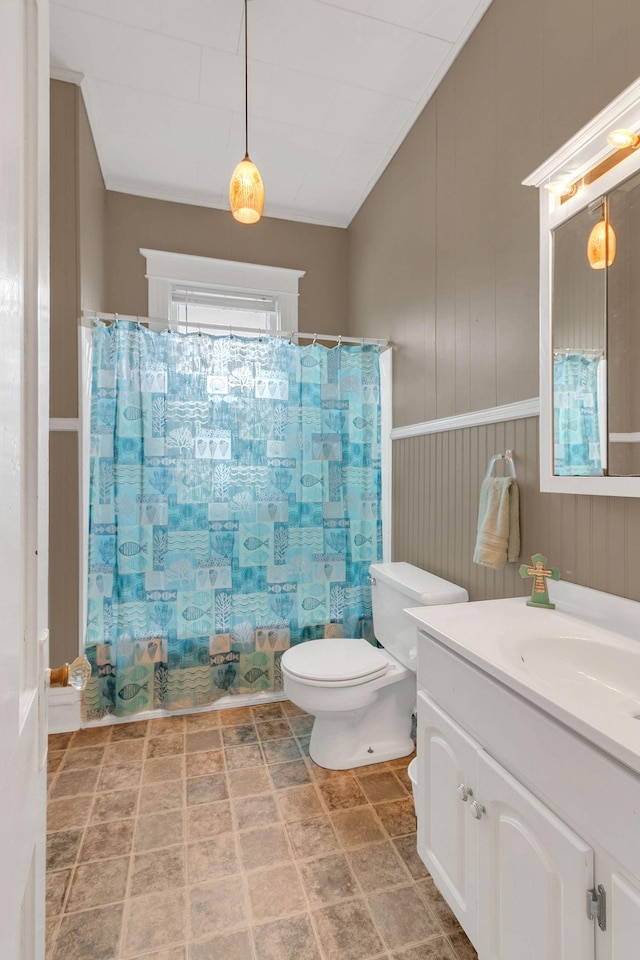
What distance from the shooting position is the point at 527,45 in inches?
59.7

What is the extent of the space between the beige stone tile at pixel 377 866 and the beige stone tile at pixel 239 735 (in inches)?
29.3

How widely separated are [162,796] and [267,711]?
689mm

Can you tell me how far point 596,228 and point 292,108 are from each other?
163 cm

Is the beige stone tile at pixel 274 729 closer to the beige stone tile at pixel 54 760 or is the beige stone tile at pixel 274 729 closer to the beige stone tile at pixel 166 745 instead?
the beige stone tile at pixel 166 745

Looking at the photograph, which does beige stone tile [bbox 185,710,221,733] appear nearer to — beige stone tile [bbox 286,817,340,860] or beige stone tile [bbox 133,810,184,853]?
beige stone tile [bbox 133,810,184,853]

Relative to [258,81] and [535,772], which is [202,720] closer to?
[535,772]

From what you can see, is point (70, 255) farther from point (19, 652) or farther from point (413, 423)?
point (19, 652)

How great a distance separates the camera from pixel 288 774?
187cm

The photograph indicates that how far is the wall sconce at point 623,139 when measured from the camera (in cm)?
113

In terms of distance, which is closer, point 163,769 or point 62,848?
point 62,848

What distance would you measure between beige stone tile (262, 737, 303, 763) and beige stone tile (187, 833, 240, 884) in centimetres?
42

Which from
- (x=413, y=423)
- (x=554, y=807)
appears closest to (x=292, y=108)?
(x=413, y=423)

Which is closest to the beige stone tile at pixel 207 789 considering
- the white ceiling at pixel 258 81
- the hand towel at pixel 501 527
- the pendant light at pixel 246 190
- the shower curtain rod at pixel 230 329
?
the hand towel at pixel 501 527

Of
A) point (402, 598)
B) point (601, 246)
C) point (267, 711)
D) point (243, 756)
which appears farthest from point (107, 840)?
point (601, 246)
